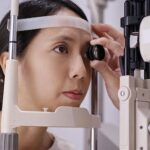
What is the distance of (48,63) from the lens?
1.21m

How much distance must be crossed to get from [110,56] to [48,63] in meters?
0.35

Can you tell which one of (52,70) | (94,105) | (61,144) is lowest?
(61,144)

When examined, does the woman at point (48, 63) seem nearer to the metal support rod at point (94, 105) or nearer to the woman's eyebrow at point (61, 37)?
the woman's eyebrow at point (61, 37)

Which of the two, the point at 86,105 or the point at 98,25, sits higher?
the point at 98,25

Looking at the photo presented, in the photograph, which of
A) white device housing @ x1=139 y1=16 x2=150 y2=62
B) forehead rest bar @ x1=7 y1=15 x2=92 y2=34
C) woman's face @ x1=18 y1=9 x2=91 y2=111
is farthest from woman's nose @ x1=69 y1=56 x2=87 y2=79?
white device housing @ x1=139 y1=16 x2=150 y2=62

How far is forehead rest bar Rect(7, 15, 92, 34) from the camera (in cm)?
114

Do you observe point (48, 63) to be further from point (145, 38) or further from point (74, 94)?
point (145, 38)

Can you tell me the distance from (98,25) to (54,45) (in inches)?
12.5

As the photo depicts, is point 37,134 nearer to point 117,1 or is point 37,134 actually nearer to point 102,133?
point 102,133

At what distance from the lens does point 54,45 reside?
48.0 inches

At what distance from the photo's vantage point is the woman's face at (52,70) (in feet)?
3.91

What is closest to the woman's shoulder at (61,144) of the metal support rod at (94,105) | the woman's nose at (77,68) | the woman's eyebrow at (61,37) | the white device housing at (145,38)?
the metal support rod at (94,105)

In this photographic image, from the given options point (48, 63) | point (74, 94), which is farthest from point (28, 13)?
point (74, 94)

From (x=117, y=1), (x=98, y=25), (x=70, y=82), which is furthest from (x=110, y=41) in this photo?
(x=117, y=1)
